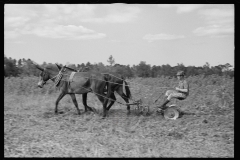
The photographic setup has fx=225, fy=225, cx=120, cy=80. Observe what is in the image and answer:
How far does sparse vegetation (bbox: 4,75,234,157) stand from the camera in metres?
4.48

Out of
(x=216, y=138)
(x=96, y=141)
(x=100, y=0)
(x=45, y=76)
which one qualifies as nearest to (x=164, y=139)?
(x=216, y=138)

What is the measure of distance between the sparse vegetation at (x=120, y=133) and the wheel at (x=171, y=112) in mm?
213

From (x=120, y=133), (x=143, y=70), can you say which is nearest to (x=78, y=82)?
(x=120, y=133)

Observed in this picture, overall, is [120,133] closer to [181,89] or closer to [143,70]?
[181,89]

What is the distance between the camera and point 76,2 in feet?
13.6

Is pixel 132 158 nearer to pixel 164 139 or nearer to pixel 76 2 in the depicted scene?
pixel 164 139

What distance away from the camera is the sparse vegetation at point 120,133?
448cm

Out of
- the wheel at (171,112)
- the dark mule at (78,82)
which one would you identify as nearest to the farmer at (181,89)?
the wheel at (171,112)

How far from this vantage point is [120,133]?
588cm

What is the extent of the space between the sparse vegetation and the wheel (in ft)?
0.70

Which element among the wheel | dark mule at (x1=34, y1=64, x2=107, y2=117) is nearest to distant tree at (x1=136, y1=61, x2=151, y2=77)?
dark mule at (x1=34, y1=64, x2=107, y2=117)

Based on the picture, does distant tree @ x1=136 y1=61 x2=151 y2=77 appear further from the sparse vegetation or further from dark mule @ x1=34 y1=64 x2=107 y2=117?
dark mule @ x1=34 y1=64 x2=107 y2=117

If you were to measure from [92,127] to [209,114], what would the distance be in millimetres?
4141

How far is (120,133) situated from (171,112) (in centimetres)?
233
